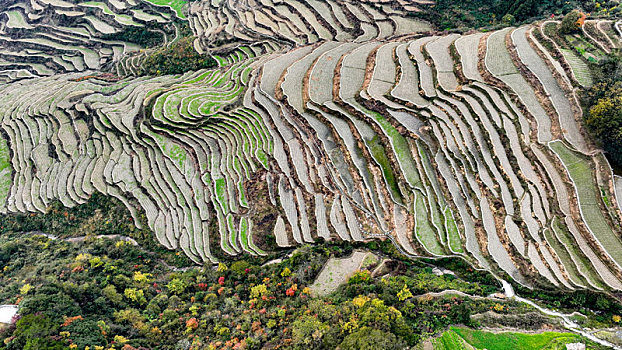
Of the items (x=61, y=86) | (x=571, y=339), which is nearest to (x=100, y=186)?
(x=61, y=86)

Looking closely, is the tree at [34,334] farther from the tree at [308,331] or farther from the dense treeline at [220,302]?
the tree at [308,331]

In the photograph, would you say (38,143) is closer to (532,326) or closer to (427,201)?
(427,201)

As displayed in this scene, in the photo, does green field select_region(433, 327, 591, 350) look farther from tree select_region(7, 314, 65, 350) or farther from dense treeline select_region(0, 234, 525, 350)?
tree select_region(7, 314, 65, 350)

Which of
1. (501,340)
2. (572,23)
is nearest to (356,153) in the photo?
(501,340)

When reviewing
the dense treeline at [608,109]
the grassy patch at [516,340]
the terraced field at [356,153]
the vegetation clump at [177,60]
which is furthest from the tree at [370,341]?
the vegetation clump at [177,60]

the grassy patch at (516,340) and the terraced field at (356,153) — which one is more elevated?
the terraced field at (356,153)
